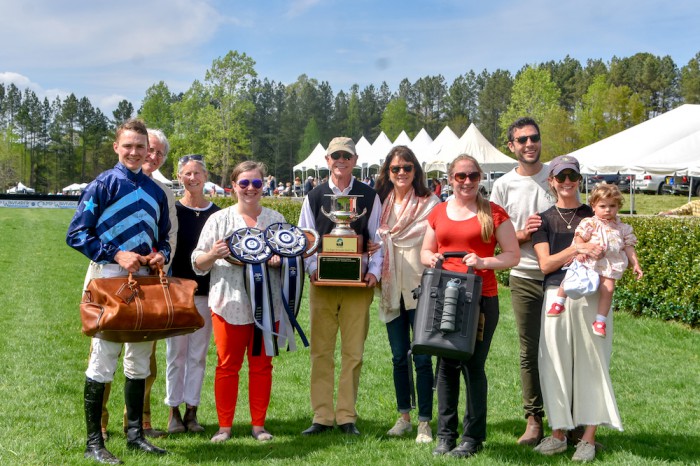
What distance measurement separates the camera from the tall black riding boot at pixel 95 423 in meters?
4.41

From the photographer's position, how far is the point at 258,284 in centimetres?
496

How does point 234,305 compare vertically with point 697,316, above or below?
above

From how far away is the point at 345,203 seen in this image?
5.17 meters

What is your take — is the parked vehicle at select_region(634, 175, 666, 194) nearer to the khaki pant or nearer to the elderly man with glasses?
the elderly man with glasses

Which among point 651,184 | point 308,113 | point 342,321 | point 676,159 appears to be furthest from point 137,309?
point 308,113

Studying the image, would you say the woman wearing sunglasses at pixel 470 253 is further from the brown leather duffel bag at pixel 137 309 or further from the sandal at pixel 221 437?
the brown leather duffel bag at pixel 137 309

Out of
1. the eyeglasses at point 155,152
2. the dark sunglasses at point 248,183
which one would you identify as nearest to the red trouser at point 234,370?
the dark sunglasses at point 248,183

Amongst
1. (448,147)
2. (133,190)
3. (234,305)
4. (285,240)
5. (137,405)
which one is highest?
(448,147)

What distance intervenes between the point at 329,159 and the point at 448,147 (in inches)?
1006

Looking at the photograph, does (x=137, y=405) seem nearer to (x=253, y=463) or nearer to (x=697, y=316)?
(x=253, y=463)

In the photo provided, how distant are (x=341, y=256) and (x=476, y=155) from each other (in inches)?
969

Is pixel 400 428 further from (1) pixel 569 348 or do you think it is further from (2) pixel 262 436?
(1) pixel 569 348

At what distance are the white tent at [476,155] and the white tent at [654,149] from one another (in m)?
8.83

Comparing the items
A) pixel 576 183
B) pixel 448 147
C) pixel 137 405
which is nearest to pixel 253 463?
pixel 137 405
